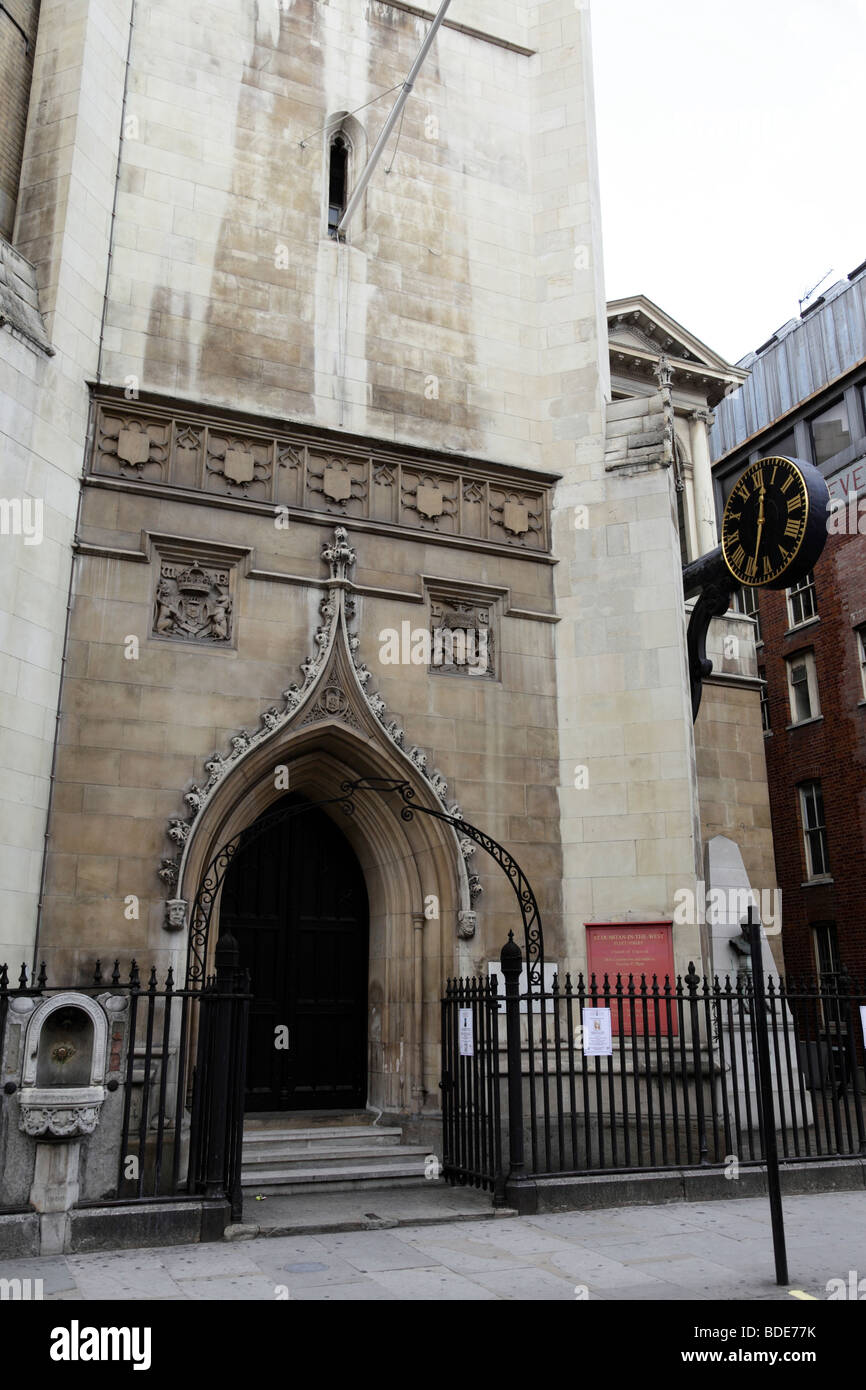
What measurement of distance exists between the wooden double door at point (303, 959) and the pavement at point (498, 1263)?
3.67m

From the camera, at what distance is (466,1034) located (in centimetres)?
1132

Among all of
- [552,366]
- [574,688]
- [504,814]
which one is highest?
[552,366]

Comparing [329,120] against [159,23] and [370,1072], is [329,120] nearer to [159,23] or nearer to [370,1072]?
[159,23]

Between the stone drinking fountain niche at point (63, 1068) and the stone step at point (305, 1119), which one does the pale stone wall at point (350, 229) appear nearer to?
the stone drinking fountain niche at point (63, 1068)

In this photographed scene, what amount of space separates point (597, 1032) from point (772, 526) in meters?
6.47

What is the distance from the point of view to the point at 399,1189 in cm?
1113

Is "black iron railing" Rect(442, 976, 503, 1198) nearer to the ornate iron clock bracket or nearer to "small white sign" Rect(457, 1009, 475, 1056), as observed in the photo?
"small white sign" Rect(457, 1009, 475, 1056)

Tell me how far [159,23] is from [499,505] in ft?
24.4

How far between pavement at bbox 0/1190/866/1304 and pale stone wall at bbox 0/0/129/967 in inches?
152

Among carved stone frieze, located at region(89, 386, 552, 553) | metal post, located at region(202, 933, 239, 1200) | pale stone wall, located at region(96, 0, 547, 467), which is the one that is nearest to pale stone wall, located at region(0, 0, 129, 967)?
pale stone wall, located at region(96, 0, 547, 467)

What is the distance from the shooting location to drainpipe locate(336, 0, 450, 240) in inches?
548

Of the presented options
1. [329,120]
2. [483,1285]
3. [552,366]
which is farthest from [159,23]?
[483,1285]

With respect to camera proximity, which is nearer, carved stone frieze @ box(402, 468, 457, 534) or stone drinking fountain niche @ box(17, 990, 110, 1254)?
stone drinking fountain niche @ box(17, 990, 110, 1254)

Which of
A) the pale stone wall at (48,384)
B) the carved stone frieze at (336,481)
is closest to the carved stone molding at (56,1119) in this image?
the pale stone wall at (48,384)
